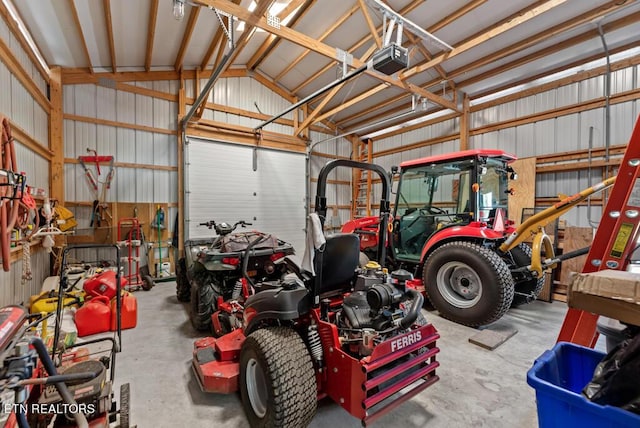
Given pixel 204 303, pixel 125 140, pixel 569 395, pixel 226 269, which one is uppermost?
pixel 125 140

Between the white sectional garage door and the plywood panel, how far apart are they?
210 inches

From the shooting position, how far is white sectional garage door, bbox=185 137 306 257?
7.02m

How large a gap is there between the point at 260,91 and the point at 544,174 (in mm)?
7142

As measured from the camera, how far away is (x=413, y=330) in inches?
76.5

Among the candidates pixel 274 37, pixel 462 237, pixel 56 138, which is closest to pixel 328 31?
pixel 274 37

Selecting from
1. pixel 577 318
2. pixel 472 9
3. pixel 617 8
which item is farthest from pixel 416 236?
pixel 617 8

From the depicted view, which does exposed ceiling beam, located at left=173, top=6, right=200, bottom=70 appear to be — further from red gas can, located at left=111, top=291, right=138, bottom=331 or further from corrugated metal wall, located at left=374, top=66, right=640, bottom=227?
corrugated metal wall, located at left=374, top=66, right=640, bottom=227

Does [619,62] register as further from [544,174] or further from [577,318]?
[577,318]

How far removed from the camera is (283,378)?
65.8 inches

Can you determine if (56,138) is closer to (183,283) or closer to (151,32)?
(151,32)

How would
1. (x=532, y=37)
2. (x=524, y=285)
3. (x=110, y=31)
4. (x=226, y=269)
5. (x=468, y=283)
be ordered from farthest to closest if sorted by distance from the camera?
(x=532, y=37) < (x=110, y=31) < (x=524, y=285) < (x=468, y=283) < (x=226, y=269)

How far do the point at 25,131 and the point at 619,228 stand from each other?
628cm

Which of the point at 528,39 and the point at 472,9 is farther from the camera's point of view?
the point at 528,39

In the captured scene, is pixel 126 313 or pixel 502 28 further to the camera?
pixel 502 28
